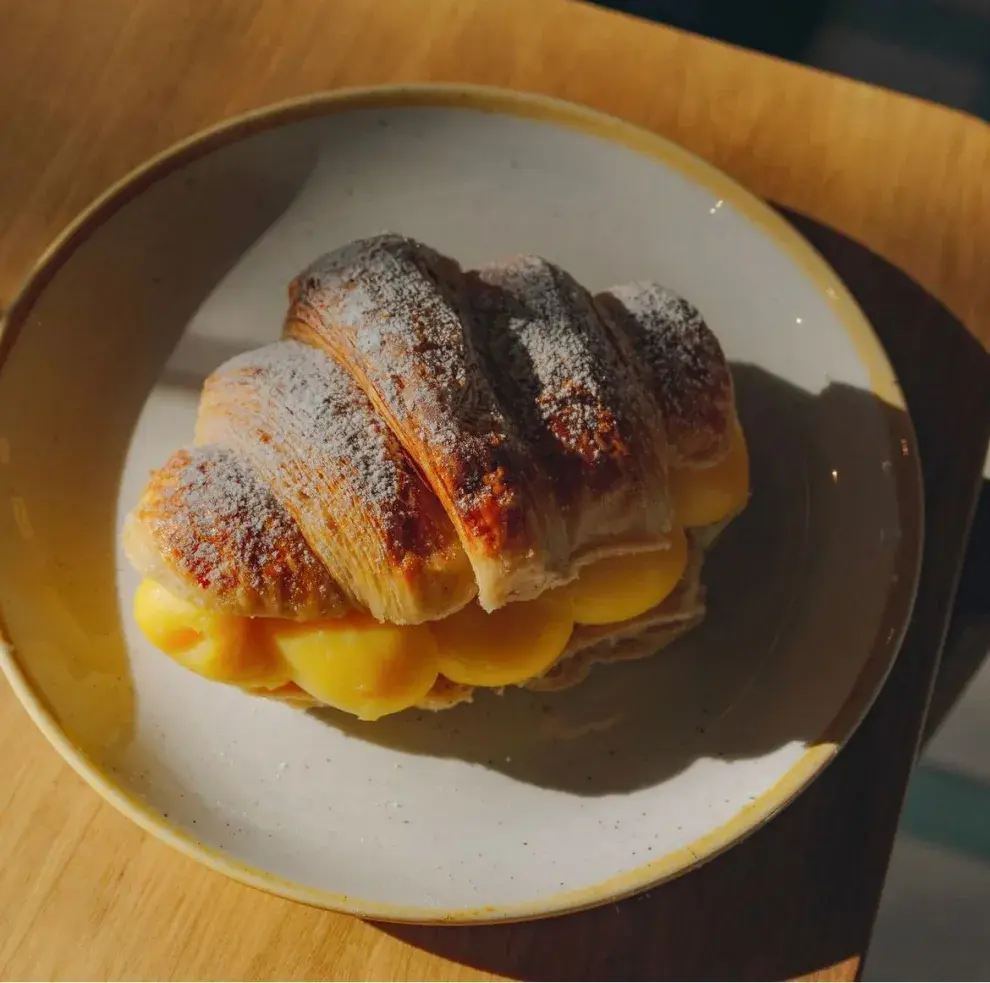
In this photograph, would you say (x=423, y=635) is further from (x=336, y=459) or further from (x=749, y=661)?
(x=749, y=661)

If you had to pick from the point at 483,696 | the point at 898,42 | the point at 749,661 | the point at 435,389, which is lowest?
the point at 483,696

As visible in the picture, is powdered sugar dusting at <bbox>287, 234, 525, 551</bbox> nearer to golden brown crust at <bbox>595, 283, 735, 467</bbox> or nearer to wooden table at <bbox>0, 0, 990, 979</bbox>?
golden brown crust at <bbox>595, 283, 735, 467</bbox>

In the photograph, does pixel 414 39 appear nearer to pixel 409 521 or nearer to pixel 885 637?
pixel 409 521

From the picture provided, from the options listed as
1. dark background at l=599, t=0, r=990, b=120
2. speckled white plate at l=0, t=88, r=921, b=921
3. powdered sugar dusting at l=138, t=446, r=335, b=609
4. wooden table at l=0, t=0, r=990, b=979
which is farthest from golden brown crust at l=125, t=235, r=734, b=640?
dark background at l=599, t=0, r=990, b=120

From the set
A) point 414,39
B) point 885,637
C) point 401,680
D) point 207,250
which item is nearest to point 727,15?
point 414,39

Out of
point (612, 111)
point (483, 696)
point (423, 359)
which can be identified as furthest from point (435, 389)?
point (612, 111)

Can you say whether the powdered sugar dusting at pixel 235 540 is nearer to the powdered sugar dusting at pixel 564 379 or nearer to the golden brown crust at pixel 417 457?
the golden brown crust at pixel 417 457
